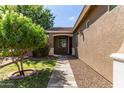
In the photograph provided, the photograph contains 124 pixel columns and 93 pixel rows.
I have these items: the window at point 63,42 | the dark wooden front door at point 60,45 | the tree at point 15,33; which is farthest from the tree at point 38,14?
the tree at point 15,33

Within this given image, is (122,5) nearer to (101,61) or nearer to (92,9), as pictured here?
(101,61)

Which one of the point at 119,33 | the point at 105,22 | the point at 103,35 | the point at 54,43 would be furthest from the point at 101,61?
the point at 54,43

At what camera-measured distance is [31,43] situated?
9.05 metres

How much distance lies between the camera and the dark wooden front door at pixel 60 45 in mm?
26797

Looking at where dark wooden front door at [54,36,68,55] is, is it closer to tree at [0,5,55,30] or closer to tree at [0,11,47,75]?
tree at [0,5,55,30]

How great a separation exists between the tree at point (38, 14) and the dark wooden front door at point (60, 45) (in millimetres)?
5886

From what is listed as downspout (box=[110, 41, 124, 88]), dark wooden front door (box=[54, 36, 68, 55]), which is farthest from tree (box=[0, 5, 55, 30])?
downspout (box=[110, 41, 124, 88])

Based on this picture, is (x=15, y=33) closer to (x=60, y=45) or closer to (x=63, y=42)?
(x=60, y=45)

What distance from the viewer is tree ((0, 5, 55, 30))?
29.6 metres

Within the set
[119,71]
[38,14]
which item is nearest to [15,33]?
[119,71]

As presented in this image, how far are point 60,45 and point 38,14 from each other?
8.72m

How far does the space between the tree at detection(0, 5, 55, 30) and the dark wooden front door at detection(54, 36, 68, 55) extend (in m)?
5.89

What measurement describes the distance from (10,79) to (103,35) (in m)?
4.33

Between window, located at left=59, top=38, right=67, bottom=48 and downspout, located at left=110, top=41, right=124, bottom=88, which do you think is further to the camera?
window, located at left=59, top=38, right=67, bottom=48
